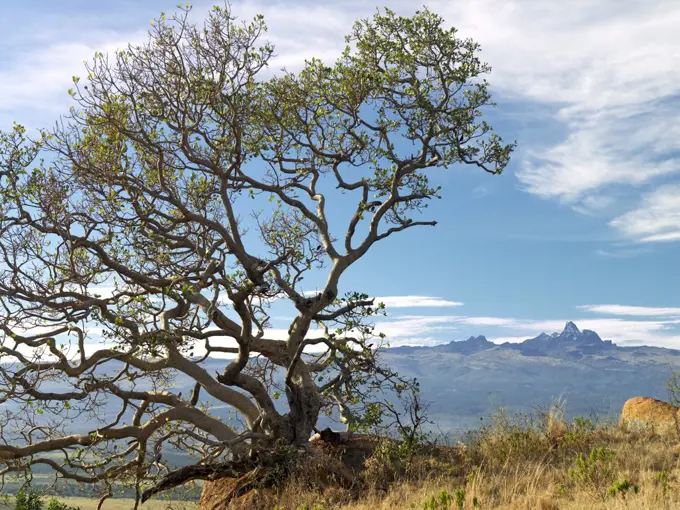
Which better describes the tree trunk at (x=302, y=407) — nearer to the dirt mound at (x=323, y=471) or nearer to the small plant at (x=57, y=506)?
the dirt mound at (x=323, y=471)

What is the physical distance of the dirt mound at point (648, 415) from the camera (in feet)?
62.9

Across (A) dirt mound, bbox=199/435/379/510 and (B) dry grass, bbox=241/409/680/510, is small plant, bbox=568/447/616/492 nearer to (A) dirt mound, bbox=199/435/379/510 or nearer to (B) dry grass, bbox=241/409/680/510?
(B) dry grass, bbox=241/409/680/510

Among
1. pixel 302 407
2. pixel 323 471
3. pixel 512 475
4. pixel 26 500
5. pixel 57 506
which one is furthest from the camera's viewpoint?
pixel 57 506

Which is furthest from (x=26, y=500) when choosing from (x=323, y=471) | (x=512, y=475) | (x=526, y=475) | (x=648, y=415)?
(x=648, y=415)

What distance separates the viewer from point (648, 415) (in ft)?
67.1

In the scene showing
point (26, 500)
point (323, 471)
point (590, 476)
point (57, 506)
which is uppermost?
point (590, 476)

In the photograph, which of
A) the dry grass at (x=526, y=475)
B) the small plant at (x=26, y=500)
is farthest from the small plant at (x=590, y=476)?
the small plant at (x=26, y=500)

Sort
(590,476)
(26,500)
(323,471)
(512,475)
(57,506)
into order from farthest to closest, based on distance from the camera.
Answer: (57,506) → (26,500) → (323,471) → (512,475) → (590,476)

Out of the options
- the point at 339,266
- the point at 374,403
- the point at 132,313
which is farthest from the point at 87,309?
the point at 374,403

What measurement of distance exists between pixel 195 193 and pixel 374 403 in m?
7.79

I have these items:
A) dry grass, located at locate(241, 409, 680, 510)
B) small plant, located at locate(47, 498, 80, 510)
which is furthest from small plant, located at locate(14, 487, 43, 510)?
dry grass, located at locate(241, 409, 680, 510)

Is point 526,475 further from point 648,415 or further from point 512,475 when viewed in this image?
point 648,415

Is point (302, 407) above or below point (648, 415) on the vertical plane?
above

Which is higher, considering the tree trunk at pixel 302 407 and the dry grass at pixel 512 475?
the tree trunk at pixel 302 407
